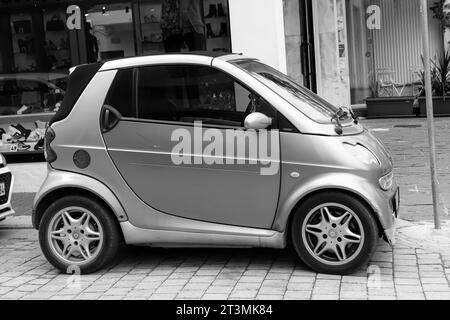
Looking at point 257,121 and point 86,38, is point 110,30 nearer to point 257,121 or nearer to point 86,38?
point 86,38

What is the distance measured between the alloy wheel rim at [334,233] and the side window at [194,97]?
93 cm

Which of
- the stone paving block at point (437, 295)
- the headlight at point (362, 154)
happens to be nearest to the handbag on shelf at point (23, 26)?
the headlight at point (362, 154)

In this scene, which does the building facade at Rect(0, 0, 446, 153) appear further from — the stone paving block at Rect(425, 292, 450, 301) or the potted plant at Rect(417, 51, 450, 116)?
the potted plant at Rect(417, 51, 450, 116)

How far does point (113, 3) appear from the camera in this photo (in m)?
10.2

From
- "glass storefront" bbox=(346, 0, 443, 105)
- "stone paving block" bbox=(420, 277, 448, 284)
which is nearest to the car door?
"stone paving block" bbox=(420, 277, 448, 284)

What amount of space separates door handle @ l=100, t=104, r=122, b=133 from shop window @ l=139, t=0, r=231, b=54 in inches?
174

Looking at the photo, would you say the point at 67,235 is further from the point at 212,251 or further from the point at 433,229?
the point at 433,229

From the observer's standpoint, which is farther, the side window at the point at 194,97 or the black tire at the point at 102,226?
the black tire at the point at 102,226

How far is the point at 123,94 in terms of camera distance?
5.99 metres

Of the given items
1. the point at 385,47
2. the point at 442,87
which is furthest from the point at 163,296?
the point at 385,47

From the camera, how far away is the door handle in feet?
19.5

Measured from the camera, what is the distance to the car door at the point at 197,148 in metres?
5.64

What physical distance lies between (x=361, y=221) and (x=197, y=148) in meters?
1.47

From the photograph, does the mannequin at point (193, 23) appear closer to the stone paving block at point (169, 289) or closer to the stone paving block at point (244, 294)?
the stone paving block at point (169, 289)
